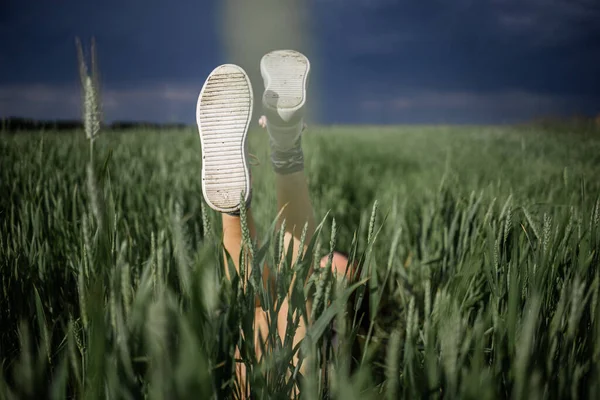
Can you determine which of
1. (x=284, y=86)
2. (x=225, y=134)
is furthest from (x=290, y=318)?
(x=284, y=86)

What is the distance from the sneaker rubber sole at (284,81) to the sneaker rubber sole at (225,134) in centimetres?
26

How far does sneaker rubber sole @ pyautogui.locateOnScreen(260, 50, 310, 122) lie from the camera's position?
1.65m

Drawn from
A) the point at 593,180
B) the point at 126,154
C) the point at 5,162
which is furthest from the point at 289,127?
the point at 126,154

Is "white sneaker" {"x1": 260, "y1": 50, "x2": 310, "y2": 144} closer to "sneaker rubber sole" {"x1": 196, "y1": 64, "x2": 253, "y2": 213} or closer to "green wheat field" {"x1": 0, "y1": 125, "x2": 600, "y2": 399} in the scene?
"sneaker rubber sole" {"x1": 196, "y1": 64, "x2": 253, "y2": 213}

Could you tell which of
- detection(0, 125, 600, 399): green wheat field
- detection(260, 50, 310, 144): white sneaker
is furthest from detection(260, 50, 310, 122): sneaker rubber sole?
detection(0, 125, 600, 399): green wheat field

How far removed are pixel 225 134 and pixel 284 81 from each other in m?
0.45

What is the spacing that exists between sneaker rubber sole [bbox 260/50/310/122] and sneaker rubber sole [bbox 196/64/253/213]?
26cm

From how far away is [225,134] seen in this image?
4.46ft

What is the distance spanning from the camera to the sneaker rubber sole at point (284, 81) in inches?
65.0

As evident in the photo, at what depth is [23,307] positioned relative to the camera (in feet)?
3.68

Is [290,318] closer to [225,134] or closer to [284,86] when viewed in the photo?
[225,134]

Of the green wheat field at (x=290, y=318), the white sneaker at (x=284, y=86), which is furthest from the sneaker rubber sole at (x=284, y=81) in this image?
the green wheat field at (x=290, y=318)

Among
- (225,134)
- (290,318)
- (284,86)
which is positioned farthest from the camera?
(284,86)

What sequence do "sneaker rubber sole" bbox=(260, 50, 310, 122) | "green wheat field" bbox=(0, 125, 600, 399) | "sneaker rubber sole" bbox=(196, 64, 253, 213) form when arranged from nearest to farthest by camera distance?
"green wheat field" bbox=(0, 125, 600, 399) < "sneaker rubber sole" bbox=(196, 64, 253, 213) < "sneaker rubber sole" bbox=(260, 50, 310, 122)
